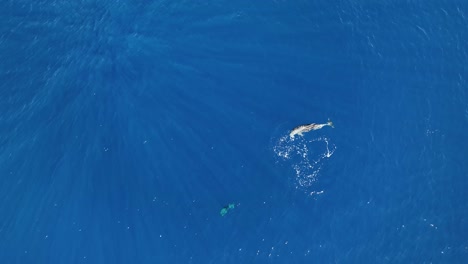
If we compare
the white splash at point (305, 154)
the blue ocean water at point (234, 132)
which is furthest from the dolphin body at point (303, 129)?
the blue ocean water at point (234, 132)

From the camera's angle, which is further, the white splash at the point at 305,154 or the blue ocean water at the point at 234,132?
the white splash at the point at 305,154

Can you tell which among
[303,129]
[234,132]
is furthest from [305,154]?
[234,132]

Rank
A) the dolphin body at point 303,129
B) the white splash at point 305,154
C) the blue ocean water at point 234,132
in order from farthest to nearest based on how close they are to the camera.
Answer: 1. the dolphin body at point 303,129
2. the white splash at point 305,154
3. the blue ocean water at point 234,132

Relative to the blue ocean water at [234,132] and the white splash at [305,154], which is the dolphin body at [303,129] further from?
the blue ocean water at [234,132]

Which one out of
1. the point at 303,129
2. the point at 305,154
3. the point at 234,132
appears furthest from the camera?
the point at 234,132

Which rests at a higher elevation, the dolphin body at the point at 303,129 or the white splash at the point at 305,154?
the dolphin body at the point at 303,129


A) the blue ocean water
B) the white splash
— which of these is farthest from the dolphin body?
the blue ocean water

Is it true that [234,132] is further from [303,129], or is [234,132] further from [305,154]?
[305,154]

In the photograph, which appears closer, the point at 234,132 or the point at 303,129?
the point at 303,129

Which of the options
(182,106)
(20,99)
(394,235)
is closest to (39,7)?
(20,99)

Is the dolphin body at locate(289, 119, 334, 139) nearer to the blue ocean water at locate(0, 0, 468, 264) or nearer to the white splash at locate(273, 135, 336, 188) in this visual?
the white splash at locate(273, 135, 336, 188)
